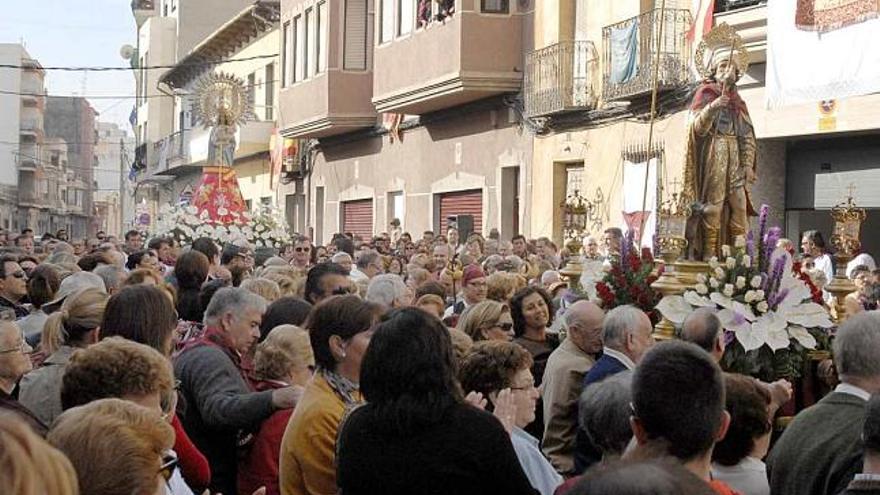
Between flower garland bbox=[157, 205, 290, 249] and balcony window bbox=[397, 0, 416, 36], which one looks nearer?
flower garland bbox=[157, 205, 290, 249]

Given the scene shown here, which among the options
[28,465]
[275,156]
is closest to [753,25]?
[28,465]

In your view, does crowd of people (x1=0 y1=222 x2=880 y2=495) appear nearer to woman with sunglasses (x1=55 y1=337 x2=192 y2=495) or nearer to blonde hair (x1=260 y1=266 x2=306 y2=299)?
woman with sunglasses (x1=55 y1=337 x2=192 y2=495)

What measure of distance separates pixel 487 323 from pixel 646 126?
424 inches

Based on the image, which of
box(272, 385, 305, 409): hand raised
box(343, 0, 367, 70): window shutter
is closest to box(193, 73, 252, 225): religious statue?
box(343, 0, 367, 70): window shutter

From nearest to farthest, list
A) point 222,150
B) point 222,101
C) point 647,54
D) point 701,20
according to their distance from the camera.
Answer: point 701,20, point 647,54, point 222,150, point 222,101

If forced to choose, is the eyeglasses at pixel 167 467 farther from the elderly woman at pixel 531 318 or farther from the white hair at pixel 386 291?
the white hair at pixel 386 291

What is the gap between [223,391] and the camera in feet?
18.5

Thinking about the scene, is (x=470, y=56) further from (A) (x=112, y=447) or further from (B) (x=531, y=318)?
(A) (x=112, y=447)

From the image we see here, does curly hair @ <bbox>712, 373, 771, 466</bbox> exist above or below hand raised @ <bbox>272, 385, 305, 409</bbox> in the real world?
above

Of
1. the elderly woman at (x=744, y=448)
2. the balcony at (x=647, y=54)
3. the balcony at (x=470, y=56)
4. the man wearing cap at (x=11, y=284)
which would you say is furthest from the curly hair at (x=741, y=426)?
the balcony at (x=470, y=56)

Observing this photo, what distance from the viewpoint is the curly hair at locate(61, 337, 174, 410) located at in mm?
4336

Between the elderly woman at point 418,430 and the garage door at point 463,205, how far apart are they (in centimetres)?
1848

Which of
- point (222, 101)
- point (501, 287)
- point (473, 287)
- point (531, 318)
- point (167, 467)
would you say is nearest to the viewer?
point (167, 467)

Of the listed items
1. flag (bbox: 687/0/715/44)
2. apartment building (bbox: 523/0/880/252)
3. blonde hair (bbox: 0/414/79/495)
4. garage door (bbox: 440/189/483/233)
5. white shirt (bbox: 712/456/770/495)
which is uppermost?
flag (bbox: 687/0/715/44)
